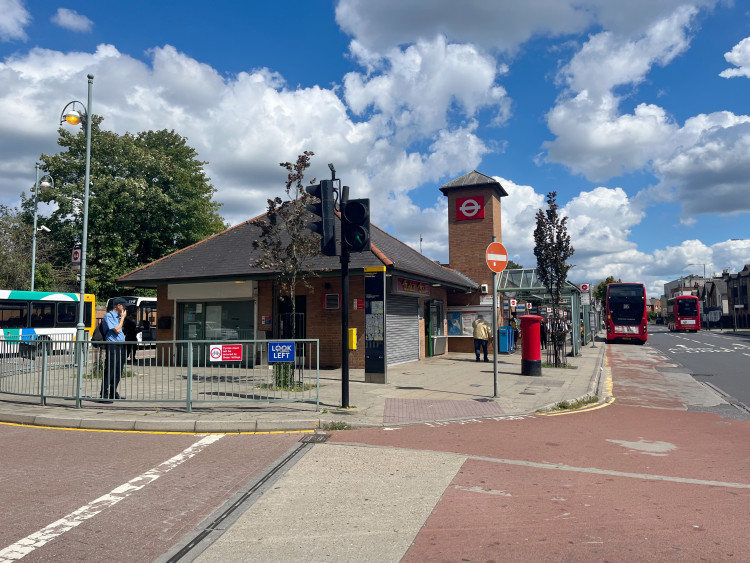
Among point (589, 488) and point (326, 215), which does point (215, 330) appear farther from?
point (589, 488)

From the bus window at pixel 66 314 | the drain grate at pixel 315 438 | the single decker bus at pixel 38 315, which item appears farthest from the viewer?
the bus window at pixel 66 314

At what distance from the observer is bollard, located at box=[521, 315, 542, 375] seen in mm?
14344

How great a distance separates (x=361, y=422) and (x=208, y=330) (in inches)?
464

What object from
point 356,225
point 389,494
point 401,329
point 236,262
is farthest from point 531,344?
point 389,494

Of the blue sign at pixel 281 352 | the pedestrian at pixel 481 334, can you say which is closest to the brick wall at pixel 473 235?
the pedestrian at pixel 481 334

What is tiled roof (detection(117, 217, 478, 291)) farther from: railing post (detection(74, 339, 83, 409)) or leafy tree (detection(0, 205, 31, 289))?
leafy tree (detection(0, 205, 31, 289))

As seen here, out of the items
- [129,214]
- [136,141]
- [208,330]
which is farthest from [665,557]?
[136,141]

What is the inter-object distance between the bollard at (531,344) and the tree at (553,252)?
10.1 feet

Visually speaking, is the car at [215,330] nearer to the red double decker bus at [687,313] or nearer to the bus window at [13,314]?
the bus window at [13,314]

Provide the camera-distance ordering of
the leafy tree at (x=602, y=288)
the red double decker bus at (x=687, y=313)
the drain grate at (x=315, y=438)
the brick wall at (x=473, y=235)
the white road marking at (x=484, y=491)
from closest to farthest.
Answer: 1. the white road marking at (x=484, y=491)
2. the drain grate at (x=315, y=438)
3. the brick wall at (x=473, y=235)
4. the red double decker bus at (x=687, y=313)
5. the leafy tree at (x=602, y=288)

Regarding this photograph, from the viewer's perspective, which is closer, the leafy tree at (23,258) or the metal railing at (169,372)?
the metal railing at (169,372)

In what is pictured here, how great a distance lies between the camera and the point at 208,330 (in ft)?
60.1

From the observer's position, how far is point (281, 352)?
29.9 feet

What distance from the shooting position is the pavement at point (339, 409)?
25.8 ft
